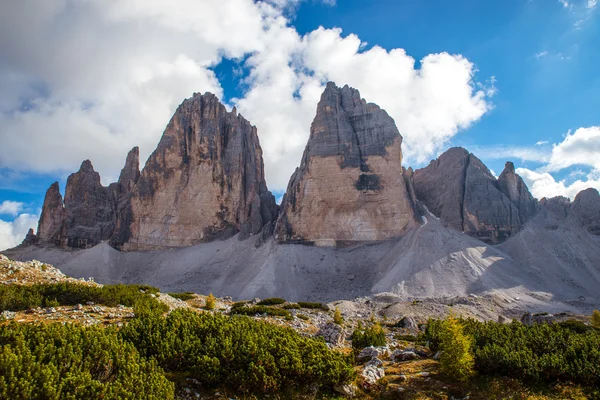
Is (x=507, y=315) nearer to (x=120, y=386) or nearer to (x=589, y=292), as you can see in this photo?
(x=589, y=292)

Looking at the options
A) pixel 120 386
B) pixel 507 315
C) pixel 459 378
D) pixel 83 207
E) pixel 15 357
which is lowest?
pixel 507 315

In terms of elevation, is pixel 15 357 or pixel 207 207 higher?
pixel 207 207

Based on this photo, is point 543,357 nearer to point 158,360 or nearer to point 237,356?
point 237,356

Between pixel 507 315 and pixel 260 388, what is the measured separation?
43.1 m

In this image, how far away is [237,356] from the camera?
950cm

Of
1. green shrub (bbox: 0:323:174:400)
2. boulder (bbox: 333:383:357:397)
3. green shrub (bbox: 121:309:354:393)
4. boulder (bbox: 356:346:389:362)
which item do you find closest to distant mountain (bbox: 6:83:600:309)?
boulder (bbox: 356:346:389:362)

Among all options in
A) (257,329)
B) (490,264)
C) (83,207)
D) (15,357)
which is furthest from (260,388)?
(83,207)

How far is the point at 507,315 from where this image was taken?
43281mm

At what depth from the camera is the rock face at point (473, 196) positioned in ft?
249

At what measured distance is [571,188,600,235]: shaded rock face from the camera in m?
74.5

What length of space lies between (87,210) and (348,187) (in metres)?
71.0

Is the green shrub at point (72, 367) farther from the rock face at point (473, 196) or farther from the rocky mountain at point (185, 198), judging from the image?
the rock face at point (473, 196)

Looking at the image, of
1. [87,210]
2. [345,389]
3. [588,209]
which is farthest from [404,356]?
[87,210]

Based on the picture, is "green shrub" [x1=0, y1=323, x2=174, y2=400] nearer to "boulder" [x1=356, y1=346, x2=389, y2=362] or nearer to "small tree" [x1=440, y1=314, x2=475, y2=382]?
"small tree" [x1=440, y1=314, x2=475, y2=382]
